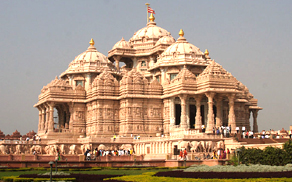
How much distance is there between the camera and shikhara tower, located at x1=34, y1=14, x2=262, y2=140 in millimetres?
63500

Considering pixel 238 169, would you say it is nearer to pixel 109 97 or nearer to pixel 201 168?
pixel 201 168

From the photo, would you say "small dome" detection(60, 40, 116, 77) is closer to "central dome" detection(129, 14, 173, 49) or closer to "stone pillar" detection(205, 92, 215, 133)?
"central dome" detection(129, 14, 173, 49)

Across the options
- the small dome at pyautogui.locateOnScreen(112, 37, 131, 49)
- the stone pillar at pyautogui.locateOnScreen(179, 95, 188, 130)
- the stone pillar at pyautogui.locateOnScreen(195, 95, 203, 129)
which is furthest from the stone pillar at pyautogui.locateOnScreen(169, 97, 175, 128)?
the small dome at pyautogui.locateOnScreen(112, 37, 131, 49)

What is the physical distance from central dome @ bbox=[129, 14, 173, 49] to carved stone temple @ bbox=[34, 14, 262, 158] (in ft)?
17.7

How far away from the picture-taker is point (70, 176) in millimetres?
30797

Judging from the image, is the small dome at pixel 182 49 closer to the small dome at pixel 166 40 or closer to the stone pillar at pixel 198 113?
the small dome at pixel 166 40

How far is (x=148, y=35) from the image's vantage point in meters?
86.8

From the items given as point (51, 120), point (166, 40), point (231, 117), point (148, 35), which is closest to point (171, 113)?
point (231, 117)

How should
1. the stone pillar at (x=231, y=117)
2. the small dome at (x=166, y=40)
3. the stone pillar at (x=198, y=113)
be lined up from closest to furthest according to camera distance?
the stone pillar at (x=231, y=117) < the stone pillar at (x=198, y=113) < the small dome at (x=166, y=40)

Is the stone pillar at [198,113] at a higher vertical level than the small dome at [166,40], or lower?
lower

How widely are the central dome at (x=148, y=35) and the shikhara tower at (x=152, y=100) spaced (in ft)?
25.0

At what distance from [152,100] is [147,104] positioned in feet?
2.70

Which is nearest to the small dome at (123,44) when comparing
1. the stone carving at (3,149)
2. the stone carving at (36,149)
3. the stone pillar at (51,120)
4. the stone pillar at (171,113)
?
the stone pillar at (51,120)

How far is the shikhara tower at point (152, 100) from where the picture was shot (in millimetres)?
63500
